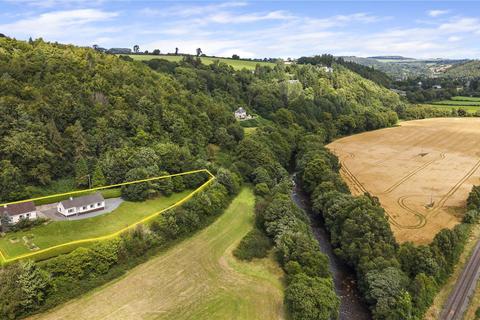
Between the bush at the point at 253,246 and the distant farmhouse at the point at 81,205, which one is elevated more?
the distant farmhouse at the point at 81,205

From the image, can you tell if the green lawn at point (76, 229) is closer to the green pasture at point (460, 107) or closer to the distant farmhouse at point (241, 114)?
the distant farmhouse at point (241, 114)

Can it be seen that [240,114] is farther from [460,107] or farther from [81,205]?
[460,107]

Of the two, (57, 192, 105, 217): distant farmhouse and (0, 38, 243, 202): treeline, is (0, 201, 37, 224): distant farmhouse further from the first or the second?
(0, 38, 243, 202): treeline

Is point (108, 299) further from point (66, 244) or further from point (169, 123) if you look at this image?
point (169, 123)

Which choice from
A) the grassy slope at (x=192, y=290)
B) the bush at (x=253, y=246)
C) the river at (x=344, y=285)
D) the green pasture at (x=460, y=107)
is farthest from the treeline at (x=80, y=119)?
the green pasture at (x=460, y=107)

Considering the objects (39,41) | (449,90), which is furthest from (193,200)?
(449,90)
